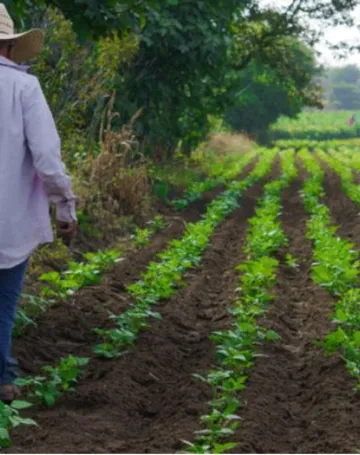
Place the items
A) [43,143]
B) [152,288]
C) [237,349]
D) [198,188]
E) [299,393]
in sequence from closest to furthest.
A: [43,143], [299,393], [237,349], [152,288], [198,188]

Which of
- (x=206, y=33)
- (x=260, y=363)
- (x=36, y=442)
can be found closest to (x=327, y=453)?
(x=36, y=442)

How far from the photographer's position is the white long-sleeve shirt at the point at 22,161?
619cm

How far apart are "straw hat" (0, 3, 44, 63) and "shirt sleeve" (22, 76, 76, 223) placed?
287 millimetres

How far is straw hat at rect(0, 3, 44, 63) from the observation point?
247 inches

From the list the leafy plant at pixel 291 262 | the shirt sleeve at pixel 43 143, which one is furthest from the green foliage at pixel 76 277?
the shirt sleeve at pixel 43 143

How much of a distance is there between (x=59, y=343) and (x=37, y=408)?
184 centimetres

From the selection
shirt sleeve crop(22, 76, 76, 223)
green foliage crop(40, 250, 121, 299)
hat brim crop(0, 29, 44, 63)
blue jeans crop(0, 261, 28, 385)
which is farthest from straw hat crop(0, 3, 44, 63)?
green foliage crop(40, 250, 121, 299)

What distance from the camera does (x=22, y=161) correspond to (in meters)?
6.29

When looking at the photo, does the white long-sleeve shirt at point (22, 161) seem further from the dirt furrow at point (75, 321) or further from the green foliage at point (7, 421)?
the dirt furrow at point (75, 321)

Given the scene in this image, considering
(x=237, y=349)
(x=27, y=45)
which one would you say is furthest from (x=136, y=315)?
(x=27, y=45)

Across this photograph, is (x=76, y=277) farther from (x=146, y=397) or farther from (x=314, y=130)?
(x=314, y=130)

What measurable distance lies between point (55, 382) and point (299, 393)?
1.45 m

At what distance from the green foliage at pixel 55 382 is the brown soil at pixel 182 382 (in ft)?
0.22

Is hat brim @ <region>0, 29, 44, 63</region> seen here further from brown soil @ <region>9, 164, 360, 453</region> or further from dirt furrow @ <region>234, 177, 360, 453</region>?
dirt furrow @ <region>234, 177, 360, 453</region>
